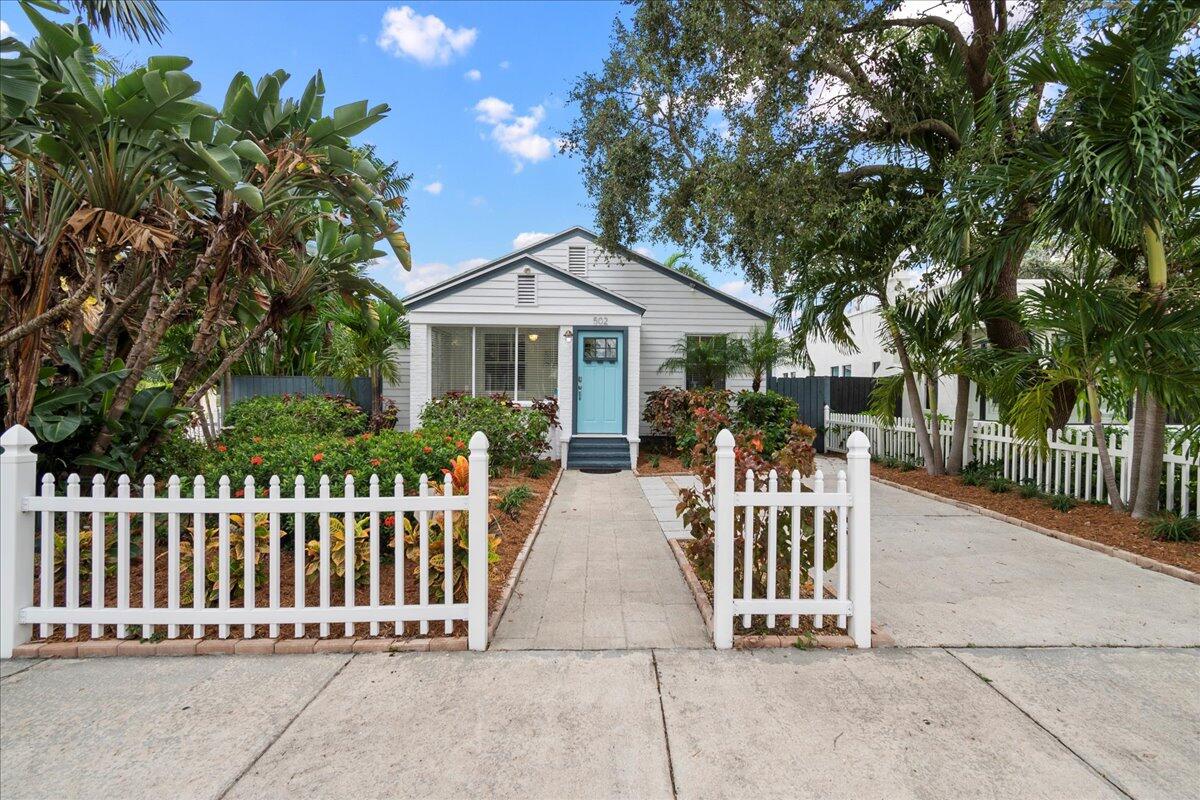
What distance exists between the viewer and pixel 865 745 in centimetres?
245

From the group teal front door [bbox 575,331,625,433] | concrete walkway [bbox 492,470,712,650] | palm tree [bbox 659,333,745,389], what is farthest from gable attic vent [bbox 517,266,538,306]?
concrete walkway [bbox 492,470,712,650]

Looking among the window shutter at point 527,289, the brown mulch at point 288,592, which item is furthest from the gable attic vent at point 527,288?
the brown mulch at point 288,592

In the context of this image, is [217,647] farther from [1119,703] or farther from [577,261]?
[577,261]

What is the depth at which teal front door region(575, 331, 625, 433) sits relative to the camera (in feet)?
37.8

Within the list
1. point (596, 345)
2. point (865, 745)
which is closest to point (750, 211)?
point (596, 345)

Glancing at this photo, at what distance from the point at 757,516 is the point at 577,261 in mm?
10669

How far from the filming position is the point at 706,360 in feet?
41.0

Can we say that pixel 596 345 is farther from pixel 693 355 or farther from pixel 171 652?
pixel 171 652

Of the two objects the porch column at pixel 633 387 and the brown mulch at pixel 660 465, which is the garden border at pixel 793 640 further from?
the porch column at pixel 633 387

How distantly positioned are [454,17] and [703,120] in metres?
4.54

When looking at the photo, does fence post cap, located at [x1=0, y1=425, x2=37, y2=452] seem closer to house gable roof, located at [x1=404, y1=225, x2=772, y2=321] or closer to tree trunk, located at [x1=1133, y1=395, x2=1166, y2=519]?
house gable roof, located at [x1=404, y1=225, x2=772, y2=321]

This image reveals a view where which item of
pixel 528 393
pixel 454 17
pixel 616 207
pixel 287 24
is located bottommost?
pixel 528 393

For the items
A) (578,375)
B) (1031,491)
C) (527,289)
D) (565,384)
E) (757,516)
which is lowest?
(1031,491)

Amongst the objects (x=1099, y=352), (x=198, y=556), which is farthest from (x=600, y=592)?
(x=1099, y=352)
